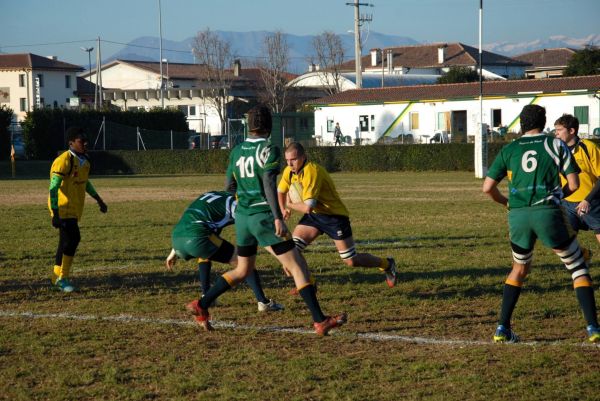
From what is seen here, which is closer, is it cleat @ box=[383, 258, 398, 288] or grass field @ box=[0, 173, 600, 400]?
grass field @ box=[0, 173, 600, 400]

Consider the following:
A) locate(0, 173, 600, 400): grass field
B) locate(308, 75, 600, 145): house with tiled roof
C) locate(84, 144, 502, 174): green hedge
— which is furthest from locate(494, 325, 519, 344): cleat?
locate(308, 75, 600, 145): house with tiled roof

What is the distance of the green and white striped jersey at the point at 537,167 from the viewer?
701 centimetres

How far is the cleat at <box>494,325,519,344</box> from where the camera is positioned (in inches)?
284

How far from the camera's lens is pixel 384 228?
16516 mm

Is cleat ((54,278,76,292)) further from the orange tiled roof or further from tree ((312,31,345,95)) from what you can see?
tree ((312,31,345,95))

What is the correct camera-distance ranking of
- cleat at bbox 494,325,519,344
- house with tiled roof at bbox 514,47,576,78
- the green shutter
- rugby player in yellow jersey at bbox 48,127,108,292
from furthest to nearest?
house with tiled roof at bbox 514,47,576,78, the green shutter, rugby player in yellow jersey at bbox 48,127,108,292, cleat at bbox 494,325,519,344

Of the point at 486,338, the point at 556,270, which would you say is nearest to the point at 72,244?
the point at 486,338

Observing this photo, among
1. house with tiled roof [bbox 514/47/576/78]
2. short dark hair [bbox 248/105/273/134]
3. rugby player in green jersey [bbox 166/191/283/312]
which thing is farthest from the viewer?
house with tiled roof [bbox 514/47/576/78]

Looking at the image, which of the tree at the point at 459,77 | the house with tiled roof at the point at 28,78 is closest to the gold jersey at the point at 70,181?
the tree at the point at 459,77

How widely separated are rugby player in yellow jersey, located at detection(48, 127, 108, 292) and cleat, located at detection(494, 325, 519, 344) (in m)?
5.10

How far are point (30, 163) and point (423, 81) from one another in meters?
49.4

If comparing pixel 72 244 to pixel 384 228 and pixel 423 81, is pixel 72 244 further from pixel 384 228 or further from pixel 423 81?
pixel 423 81

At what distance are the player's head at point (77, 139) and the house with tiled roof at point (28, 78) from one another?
84083mm

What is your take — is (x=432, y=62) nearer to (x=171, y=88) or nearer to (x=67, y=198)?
(x=171, y=88)
